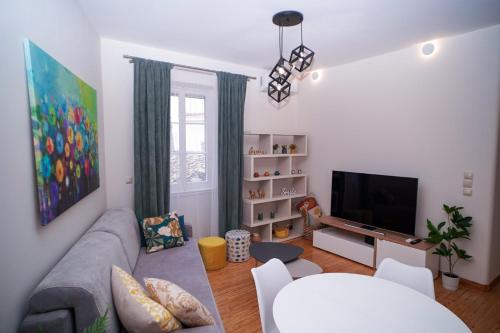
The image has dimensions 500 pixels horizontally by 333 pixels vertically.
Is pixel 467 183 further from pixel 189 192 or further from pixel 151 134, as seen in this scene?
pixel 151 134

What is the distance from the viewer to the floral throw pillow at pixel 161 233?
112 inches

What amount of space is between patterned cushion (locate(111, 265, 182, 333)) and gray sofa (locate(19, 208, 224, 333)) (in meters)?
0.06

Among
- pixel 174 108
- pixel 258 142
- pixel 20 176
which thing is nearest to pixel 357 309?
pixel 20 176

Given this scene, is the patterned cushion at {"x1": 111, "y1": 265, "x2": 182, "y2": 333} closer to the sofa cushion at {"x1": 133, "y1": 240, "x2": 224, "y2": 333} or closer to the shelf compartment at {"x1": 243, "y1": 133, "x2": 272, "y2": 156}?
the sofa cushion at {"x1": 133, "y1": 240, "x2": 224, "y2": 333}

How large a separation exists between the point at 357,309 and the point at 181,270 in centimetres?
153

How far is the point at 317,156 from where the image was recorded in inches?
177

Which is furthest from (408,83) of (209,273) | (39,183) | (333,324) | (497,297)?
(39,183)

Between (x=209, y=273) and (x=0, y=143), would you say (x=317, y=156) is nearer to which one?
(x=209, y=273)

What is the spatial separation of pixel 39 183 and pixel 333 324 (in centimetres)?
167

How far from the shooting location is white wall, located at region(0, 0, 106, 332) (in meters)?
1.21

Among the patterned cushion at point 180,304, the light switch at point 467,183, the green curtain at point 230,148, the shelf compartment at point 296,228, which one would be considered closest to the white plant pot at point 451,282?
the light switch at point 467,183

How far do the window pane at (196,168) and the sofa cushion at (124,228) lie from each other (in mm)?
1006

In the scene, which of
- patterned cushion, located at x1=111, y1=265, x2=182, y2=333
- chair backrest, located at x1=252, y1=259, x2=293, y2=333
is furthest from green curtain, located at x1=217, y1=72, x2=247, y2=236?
patterned cushion, located at x1=111, y1=265, x2=182, y2=333

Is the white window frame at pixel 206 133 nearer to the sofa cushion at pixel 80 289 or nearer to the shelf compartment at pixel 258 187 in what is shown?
the shelf compartment at pixel 258 187
